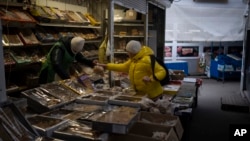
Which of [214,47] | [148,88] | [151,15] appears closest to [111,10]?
[148,88]

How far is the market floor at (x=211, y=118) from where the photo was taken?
449 cm

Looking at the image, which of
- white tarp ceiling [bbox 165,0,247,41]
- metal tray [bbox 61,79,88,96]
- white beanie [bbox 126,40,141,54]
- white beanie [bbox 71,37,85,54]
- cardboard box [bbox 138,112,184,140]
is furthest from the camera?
white tarp ceiling [bbox 165,0,247,41]

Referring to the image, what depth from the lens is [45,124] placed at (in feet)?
6.21

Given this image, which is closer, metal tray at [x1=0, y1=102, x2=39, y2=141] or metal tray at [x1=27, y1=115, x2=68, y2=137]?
metal tray at [x1=0, y1=102, x2=39, y2=141]

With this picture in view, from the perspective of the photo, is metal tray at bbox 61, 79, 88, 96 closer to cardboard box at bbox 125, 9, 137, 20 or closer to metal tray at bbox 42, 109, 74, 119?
metal tray at bbox 42, 109, 74, 119

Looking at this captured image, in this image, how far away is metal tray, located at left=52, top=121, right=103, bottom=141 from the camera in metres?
1.74

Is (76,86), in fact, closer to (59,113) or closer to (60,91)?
(60,91)

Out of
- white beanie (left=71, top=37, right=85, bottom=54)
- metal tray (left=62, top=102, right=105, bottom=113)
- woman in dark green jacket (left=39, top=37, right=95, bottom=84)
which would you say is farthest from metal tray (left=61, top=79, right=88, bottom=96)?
white beanie (left=71, top=37, right=85, bottom=54)

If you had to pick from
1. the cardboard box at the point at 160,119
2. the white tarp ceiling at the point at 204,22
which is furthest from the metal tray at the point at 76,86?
the white tarp ceiling at the point at 204,22

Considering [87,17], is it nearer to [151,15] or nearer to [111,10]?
[111,10]

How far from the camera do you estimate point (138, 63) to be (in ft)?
10.6

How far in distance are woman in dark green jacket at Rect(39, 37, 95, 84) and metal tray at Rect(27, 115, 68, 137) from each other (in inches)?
51.0

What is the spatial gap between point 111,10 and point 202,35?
740cm

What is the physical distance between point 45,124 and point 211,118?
4465 millimetres
